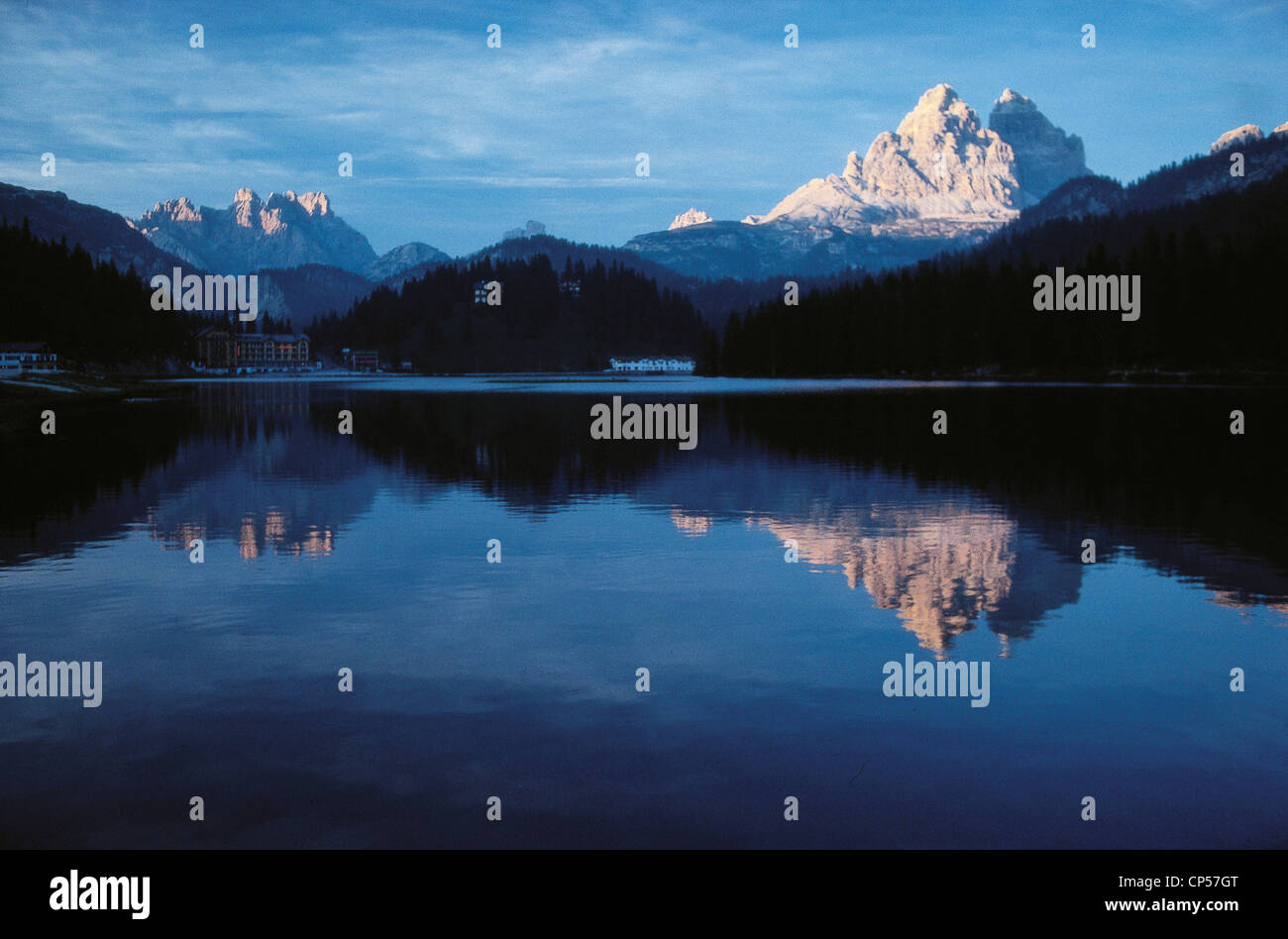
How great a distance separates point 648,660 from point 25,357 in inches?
7401

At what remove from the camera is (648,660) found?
1938cm

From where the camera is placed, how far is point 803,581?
26.1 meters

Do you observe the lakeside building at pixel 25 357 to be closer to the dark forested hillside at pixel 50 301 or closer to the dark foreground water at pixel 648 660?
the dark forested hillside at pixel 50 301

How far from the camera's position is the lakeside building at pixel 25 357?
173 metres

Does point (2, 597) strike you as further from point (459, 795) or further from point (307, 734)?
point (459, 795)

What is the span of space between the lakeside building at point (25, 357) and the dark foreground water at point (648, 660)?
5890 inches

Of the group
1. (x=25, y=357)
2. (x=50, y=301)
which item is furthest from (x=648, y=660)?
(x=50, y=301)

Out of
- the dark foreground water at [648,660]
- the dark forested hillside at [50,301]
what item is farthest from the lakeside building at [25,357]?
the dark foreground water at [648,660]

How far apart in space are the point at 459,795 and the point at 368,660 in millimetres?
6717

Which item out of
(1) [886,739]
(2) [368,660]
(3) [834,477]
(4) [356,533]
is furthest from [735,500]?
(1) [886,739]

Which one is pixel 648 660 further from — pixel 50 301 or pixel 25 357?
pixel 50 301

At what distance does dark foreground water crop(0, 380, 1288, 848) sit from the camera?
12.6 metres

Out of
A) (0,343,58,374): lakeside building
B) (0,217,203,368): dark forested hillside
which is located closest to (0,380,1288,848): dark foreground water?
(0,343,58,374): lakeside building

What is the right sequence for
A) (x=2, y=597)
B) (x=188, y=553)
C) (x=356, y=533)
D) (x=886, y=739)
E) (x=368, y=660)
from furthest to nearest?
(x=356, y=533) → (x=188, y=553) → (x=2, y=597) → (x=368, y=660) → (x=886, y=739)
